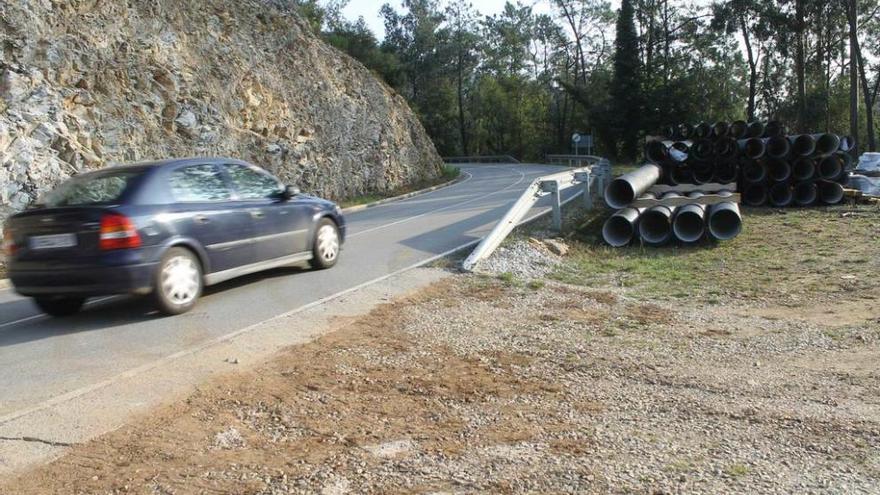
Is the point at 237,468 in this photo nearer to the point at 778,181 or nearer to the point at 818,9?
the point at 778,181

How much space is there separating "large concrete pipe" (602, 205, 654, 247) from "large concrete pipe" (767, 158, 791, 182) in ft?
24.2

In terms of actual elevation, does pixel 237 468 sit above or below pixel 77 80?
below

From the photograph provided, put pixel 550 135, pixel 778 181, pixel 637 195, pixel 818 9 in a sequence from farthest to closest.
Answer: pixel 550 135 → pixel 818 9 → pixel 778 181 → pixel 637 195

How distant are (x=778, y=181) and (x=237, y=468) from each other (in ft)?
58.5

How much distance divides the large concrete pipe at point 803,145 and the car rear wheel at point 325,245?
13.3 meters

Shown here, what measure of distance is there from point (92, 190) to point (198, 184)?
1156 millimetres

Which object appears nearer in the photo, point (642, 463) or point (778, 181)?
point (642, 463)

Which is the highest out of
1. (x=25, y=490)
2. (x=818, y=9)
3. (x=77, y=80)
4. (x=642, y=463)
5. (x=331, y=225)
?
(x=818, y=9)

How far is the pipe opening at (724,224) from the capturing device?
13086 millimetres

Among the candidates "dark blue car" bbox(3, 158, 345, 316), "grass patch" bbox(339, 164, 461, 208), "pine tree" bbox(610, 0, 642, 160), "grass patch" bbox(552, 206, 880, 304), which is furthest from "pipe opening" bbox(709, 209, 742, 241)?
"pine tree" bbox(610, 0, 642, 160)

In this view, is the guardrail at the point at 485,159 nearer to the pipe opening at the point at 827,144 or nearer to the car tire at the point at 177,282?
the pipe opening at the point at 827,144

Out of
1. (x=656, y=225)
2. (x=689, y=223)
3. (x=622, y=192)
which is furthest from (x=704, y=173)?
(x=656, y=225)

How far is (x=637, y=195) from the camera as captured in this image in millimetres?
14211

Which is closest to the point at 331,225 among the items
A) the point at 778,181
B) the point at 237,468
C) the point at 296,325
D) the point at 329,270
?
the point at 329,270
